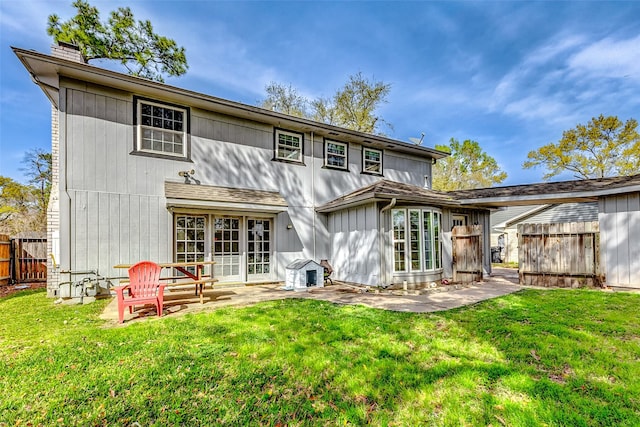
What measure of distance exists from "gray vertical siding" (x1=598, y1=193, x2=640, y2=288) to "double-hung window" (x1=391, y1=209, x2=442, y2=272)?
4223 mm

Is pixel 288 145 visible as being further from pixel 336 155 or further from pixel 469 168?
pixel 469 168

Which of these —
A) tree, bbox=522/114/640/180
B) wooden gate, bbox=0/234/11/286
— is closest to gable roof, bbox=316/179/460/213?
wooden gate, bbox=0/234/11/286

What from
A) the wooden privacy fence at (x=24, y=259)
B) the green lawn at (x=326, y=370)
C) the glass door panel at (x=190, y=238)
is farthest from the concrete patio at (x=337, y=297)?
the wooden privacy fence at (x=24, y=259)

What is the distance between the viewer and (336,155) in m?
10.9

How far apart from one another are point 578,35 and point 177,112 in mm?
16378

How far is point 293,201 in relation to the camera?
987 cm

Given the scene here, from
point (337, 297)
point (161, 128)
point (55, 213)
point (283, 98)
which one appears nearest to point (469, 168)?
point (283, 98)

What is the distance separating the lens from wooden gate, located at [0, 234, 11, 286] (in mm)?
9672

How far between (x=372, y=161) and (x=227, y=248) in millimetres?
6650

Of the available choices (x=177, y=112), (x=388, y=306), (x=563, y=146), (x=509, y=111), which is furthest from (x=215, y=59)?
(x=563, y=146)

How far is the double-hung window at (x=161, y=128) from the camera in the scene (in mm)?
7613

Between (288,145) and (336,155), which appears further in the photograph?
(336,155)

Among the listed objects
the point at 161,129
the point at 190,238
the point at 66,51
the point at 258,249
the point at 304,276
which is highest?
the point at 66,51

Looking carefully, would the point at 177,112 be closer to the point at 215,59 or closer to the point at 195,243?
the point at 195,243
